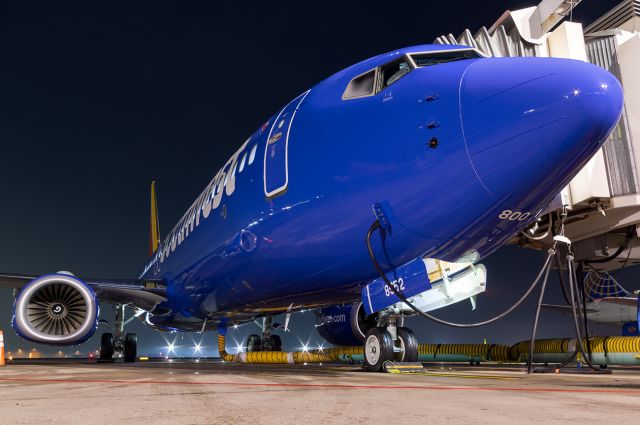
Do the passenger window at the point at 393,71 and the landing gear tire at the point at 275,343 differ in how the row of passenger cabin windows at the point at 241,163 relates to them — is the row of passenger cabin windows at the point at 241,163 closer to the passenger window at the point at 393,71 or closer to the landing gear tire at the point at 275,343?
the passenger window at the point at 393,71

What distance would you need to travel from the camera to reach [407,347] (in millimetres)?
7355

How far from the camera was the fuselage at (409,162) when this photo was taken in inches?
192

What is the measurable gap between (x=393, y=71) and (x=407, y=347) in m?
3.60

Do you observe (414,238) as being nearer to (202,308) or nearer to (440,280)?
(440,280)

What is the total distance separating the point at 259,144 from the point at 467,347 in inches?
412

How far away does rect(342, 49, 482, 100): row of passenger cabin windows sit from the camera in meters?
6.20

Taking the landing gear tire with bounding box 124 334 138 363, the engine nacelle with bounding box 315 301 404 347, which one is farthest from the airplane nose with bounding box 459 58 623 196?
the landing gear tire with bounding box 124 334 138 363

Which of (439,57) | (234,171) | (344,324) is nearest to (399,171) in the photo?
(439,57)

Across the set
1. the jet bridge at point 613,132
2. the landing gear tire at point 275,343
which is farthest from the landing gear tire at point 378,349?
the landing gear tire at point 275,343

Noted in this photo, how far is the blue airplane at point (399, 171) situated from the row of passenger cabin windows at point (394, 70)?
0.05 ft

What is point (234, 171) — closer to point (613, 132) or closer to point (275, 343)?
point (613, 132)

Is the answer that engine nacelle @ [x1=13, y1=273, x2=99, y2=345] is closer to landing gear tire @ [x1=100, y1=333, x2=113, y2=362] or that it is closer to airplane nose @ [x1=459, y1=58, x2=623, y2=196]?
landing gear tire @ [x1=100, y1=333, x2=113, y2=362]

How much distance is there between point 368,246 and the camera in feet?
19.3

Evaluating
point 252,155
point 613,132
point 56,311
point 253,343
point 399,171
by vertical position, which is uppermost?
point 613,132
